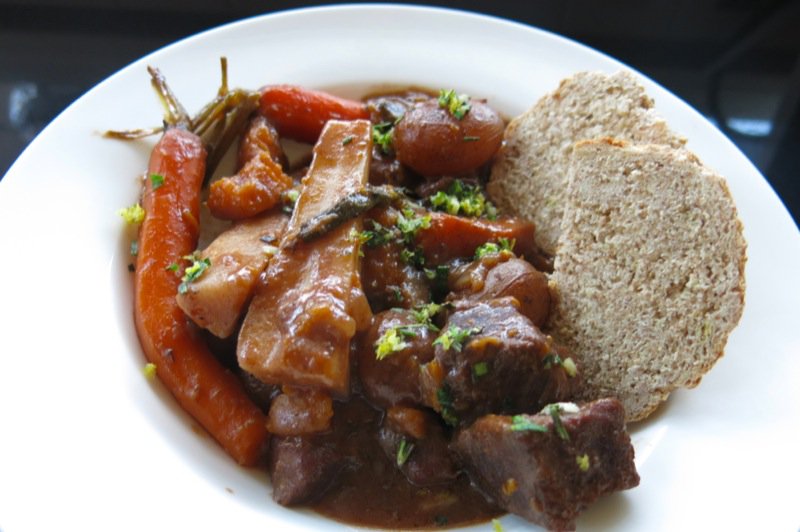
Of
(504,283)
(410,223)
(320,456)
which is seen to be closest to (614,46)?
(410,223)

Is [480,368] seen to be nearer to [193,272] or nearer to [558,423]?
[558,423]

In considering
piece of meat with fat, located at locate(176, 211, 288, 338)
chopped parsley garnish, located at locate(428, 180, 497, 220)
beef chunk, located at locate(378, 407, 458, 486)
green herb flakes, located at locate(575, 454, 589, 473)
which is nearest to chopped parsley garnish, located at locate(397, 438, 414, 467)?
beef chunk, located at locate(378, 407, 458, 486)

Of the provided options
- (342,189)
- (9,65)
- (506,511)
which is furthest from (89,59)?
(506,511)

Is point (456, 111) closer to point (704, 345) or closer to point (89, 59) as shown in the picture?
point (704, 345)

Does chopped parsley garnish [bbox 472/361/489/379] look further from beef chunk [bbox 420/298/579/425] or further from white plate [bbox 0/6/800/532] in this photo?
white plate [bbox 0/6/800/532]

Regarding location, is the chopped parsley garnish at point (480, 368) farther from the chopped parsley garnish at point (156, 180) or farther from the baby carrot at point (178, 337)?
the chopped parsley garnish at point (156, 180)
